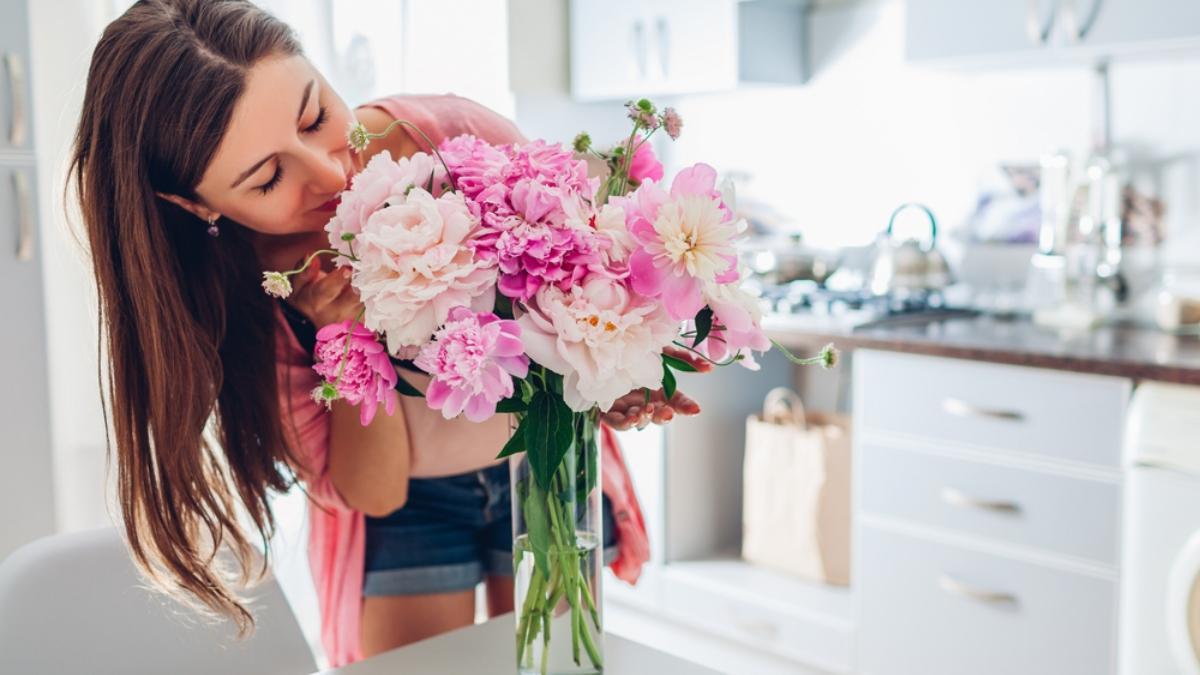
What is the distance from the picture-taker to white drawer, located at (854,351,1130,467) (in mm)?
2197

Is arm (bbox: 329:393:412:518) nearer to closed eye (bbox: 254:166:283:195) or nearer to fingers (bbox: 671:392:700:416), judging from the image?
closed eye (bbox: 254:166:283:195)

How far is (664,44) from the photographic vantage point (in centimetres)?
319

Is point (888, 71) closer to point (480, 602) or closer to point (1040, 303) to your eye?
point (1040, 303)

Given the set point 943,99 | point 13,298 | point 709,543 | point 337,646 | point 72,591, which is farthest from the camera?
point 709,543

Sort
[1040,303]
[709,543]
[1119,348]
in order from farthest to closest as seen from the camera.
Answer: [709,543] < [1040,303] < [1119,348]

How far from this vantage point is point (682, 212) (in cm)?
85

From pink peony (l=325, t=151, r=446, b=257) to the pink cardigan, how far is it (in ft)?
1.77

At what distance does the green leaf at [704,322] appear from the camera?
915 millimetres

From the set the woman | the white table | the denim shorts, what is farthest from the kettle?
the white table

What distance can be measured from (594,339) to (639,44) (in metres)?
2.56

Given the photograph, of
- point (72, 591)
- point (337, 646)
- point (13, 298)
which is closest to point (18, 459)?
point (13, 298)

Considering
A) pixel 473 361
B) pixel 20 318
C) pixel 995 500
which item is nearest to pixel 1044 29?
pixel 995 500

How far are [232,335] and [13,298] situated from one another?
144cm

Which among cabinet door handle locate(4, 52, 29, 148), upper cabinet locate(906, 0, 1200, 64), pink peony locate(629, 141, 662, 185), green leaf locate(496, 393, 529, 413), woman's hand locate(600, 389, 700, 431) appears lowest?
woman's hand locate(600, 389, 700, 431)
